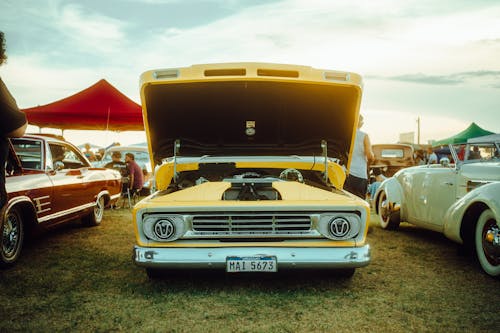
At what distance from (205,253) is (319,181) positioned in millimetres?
1857

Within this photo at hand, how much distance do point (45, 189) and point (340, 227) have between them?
12.2ft

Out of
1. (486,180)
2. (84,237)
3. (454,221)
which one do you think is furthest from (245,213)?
(84,237)

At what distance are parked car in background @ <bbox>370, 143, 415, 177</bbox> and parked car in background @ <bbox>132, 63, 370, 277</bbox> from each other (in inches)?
347

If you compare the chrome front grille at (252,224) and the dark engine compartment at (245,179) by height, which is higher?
the dark engine compartment at (245,179)

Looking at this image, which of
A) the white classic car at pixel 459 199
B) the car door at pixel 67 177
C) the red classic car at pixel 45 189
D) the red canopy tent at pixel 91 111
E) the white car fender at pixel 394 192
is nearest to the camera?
the white classic car at pixel 459 199

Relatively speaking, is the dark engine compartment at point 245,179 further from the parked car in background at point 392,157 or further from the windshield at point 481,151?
the parked car in background at point 392,157

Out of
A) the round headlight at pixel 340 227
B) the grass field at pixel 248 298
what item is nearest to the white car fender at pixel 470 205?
the grass field at pixel 248 298

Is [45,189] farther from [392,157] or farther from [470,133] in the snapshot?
[470,133]

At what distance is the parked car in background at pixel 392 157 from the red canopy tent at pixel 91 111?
7058 mm

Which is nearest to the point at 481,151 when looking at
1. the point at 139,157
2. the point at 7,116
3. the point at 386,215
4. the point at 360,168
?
the point at 360,168

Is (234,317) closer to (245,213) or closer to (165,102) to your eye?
(245,213)

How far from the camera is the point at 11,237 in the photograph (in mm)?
4789

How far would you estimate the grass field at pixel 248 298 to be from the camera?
10.2 feet

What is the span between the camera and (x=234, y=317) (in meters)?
3.23
